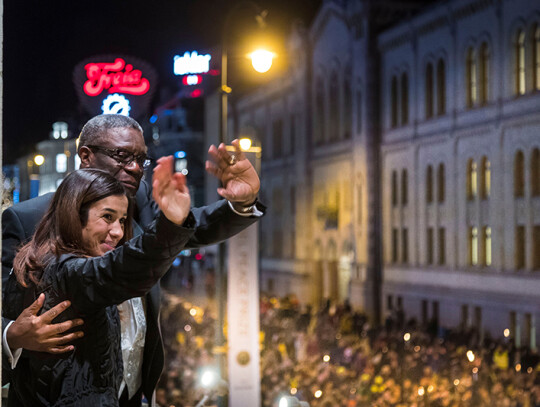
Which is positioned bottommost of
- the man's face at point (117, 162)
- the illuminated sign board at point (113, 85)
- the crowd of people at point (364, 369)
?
the crowd of people at point (364, 369)

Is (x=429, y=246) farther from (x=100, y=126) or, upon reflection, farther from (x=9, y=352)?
(x=9, y=352)

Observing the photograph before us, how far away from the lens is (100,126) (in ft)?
11.1

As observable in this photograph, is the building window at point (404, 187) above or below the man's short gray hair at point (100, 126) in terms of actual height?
above

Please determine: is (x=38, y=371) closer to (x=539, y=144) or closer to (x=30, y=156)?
(x=30, y=156)

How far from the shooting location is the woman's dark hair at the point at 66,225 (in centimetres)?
270

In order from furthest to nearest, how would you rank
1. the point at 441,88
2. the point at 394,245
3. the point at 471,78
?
the point at 394,245 → the point at 441,88 → the point at 471,78

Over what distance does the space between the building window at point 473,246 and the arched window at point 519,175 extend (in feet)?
9.49

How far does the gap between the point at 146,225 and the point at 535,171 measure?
25.8 m

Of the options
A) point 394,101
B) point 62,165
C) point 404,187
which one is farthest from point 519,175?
point 62,165

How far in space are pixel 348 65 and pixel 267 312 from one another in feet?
52.7

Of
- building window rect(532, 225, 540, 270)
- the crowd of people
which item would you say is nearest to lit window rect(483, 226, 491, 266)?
building window rect(532, 225, 540, 270)

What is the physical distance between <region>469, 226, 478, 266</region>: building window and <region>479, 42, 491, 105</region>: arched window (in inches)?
182

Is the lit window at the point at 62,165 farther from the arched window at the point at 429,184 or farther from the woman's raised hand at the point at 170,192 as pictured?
the arched window at the point at 429,184

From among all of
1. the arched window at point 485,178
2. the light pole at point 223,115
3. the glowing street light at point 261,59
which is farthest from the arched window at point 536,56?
the glowing street light at point 261,59
